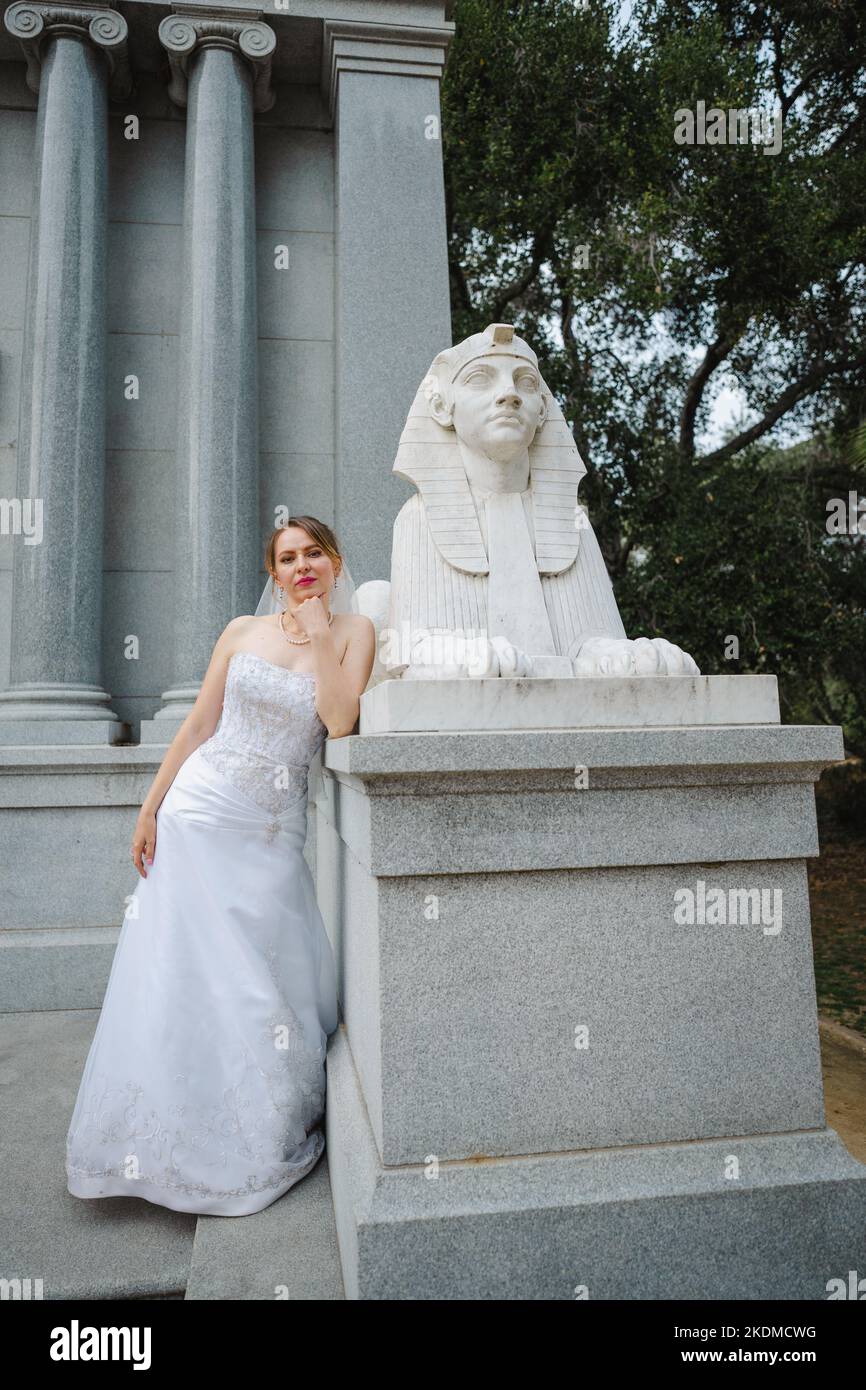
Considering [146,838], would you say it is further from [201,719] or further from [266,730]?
[266,730]

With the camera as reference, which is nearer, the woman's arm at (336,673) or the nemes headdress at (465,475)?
the woman's arm at (336,673)

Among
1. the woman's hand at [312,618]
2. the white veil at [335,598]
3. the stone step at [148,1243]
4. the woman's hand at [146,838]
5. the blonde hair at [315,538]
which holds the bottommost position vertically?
the stone step at [148,1243]

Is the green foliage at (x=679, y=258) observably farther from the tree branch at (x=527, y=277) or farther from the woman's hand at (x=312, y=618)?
the woman's hand at (x=312, y=618)

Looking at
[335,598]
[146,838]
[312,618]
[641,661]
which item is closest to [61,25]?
[335,598]

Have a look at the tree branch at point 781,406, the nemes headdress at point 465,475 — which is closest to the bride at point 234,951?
the nemes headdress at point 465,475

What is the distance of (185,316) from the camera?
6.59 metres

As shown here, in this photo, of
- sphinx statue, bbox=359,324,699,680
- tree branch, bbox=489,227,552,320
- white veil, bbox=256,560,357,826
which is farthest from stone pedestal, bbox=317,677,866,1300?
tree branch, bbox=489,227,552,320

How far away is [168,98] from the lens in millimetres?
7113

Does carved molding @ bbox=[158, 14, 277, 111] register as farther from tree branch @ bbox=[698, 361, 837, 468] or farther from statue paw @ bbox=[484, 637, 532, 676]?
tree branch @ bbox=[698, 361, 837, 468]

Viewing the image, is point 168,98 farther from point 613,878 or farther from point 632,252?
point 613,878

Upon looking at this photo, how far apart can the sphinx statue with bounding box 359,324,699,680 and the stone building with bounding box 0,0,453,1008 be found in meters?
2.85

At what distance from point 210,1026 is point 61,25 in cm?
737

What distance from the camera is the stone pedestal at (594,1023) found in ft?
7.52
